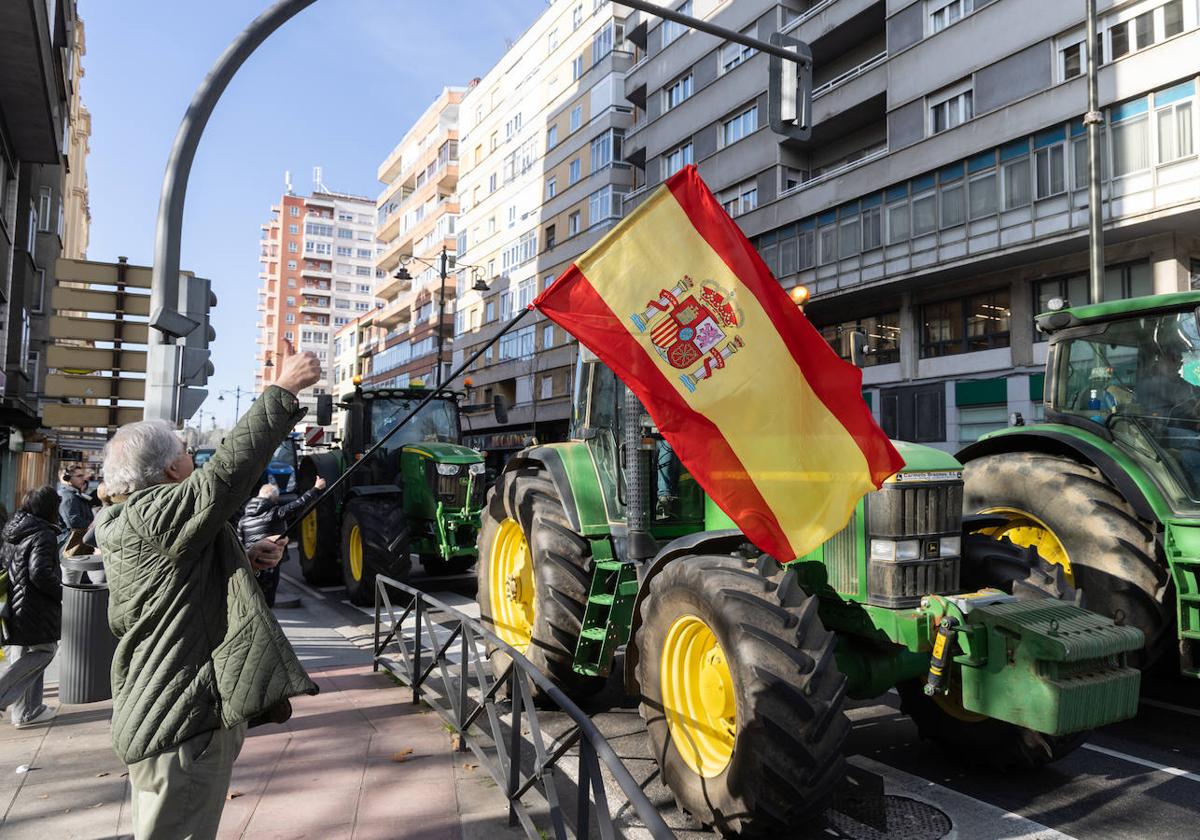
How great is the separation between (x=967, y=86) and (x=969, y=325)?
19.6 ft

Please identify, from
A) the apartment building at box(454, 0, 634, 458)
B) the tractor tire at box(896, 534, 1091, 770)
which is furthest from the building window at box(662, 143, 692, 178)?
the tractor tire at box(896, 534, 1091, 770)

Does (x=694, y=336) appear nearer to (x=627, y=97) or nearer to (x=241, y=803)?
(x=241, y=803)

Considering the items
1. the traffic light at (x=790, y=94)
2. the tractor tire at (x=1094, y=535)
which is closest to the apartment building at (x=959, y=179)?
the traffic light at (x=790, y=94)

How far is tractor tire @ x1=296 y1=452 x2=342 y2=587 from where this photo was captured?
12398mm

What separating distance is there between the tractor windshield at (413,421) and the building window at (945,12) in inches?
675

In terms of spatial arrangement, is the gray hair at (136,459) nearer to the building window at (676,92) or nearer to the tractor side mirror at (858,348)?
the tractor side mirror at (858,348)

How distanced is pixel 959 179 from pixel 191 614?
72.3 feet

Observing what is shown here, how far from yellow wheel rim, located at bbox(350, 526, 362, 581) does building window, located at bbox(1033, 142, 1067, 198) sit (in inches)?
656

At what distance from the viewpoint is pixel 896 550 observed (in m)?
4.27

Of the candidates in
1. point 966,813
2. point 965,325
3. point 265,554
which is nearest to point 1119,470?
point 966,813

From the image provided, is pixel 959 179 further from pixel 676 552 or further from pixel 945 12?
pixel 676 552

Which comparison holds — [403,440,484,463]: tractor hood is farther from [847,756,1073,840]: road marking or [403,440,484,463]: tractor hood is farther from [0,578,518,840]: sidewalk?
[847,756,1073,840]: road marking

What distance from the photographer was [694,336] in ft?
13.5

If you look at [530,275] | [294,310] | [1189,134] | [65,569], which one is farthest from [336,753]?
[294,310]
